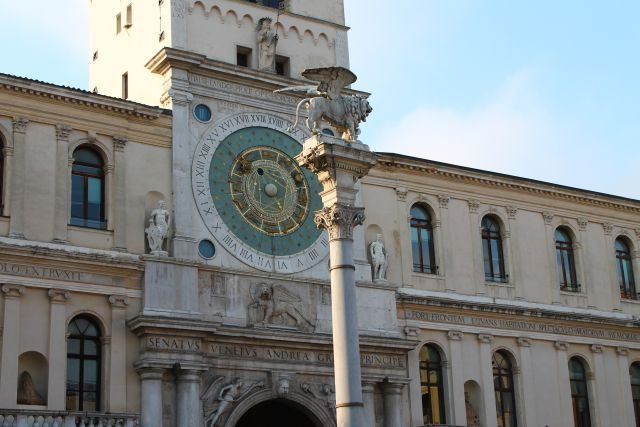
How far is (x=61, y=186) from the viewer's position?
24344 millimetres

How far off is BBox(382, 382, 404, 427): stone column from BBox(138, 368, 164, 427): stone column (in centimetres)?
600

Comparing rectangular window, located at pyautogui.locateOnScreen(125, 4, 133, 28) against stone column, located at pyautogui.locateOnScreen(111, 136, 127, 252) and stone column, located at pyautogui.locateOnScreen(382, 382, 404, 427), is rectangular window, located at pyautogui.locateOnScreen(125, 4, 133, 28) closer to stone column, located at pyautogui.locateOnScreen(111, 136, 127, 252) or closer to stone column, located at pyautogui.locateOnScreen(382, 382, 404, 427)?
stone column, located at pyautogui.locateOnScreen(111, 136, 127, 252)

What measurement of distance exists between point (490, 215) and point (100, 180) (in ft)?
37.9


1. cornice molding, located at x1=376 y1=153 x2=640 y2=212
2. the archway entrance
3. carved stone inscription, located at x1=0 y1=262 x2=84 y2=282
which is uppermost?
cornice molding, located at x1=376 y1=153 x2=640 y2=212

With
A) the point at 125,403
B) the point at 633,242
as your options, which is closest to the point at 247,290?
the point at 125,403

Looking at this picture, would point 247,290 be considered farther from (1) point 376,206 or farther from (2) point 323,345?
(1) point 376,206

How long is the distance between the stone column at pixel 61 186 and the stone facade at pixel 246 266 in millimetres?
32

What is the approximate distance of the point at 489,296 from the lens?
30453 mm

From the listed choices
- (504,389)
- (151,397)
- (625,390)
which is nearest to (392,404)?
(504,389)

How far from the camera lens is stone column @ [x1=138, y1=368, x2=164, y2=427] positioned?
2353cm

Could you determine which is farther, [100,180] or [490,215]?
[490,215]

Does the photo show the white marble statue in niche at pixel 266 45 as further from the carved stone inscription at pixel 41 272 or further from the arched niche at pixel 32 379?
the arched niche at pixel 32 379

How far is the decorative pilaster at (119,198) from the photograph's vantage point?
2466cm

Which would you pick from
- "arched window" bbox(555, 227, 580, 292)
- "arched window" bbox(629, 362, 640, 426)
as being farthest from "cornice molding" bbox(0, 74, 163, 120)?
"arched window" bbox(629, 362, 640, 426)
